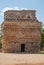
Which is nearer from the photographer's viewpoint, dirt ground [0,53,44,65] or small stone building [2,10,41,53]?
dirt ground [0,53,44,65]

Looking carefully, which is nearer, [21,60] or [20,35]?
[21,60]

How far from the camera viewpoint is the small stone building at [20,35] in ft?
87.2

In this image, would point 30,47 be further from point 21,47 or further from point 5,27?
point 5,27

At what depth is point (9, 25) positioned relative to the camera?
1046 inches

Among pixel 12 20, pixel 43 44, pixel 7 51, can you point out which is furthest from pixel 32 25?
pixel 43 44

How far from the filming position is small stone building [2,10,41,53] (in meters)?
26.6

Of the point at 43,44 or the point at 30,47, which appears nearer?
the point at 30,47

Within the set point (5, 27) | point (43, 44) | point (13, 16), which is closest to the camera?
point (5, 27)

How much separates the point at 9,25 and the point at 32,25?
277 cm

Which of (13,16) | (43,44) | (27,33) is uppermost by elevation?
(13,16)

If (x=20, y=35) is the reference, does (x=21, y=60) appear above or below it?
below

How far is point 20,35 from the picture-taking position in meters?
26.8

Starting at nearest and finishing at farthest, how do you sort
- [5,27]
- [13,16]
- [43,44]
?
[5,27] < [13,16] < [43,44]

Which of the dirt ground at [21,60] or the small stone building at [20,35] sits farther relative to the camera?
the small stone building at [20,35]
